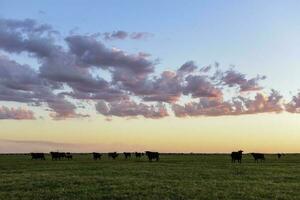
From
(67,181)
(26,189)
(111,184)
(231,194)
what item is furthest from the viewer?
(67,181)

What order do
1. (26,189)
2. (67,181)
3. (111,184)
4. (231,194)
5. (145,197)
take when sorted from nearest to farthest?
(145,197) < (231,194) < (26,189) < (111,184) < (67,181)

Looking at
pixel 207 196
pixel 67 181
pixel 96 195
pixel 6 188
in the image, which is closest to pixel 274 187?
pixel 207 196

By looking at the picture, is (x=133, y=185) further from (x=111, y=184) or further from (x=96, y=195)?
(x=96, y=195)

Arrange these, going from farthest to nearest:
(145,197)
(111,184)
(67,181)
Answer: (67,181)
(111,184)
(145,197)

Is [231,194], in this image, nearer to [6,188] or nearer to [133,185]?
[133,185]

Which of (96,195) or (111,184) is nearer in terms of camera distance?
(96,195)

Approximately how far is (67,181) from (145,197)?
10.0 m

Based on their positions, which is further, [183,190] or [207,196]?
[183,190]

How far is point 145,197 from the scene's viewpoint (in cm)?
2380

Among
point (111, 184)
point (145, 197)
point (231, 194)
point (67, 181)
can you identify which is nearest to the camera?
point (145, 197)

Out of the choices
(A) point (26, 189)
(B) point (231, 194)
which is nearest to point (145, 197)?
(B) point (231, 194)

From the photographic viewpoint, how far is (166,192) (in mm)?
25469

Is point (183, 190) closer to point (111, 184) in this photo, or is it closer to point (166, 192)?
point (166, 192)

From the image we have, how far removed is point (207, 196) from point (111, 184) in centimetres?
810
